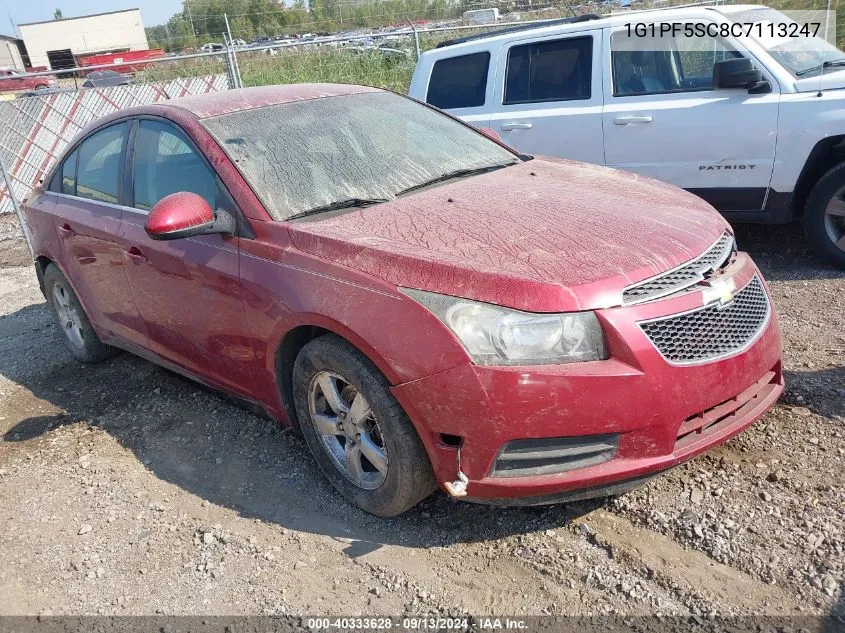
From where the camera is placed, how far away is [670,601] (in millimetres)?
2537

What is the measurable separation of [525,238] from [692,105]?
11.2 feet

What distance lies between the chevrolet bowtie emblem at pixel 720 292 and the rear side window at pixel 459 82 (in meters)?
4.28

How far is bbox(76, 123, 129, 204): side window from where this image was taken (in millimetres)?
4336

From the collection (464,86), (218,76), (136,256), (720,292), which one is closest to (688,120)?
(464,86)

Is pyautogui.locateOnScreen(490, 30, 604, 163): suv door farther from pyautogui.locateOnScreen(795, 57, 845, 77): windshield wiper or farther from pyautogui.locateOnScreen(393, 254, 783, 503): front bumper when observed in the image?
pyautogui.locateOnScreen(393, 254, 783, 503): front bumper

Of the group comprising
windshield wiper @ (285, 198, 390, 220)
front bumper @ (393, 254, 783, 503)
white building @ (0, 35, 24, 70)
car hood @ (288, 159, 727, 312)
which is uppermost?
windshield wiper @ (285, 198, 390, 220)

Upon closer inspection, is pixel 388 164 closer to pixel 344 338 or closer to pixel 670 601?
pixel 344 338

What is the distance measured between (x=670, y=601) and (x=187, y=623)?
1.74 meters

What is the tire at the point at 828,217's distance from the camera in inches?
206

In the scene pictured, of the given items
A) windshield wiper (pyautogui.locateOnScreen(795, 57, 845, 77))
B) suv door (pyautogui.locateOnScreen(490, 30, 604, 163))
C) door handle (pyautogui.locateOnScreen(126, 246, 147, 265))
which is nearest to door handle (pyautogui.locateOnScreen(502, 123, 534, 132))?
suv door (pyautogui.locateOnScreen(490, 30, 604, 163))

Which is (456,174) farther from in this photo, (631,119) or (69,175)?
(69,175)

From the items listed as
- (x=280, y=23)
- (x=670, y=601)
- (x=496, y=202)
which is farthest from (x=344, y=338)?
(x=280, y=23)

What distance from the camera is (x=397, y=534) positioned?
309cm

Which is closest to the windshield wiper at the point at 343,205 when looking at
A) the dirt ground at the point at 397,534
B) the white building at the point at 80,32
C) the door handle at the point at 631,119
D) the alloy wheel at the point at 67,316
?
the dirt ground at the point at 397,534
